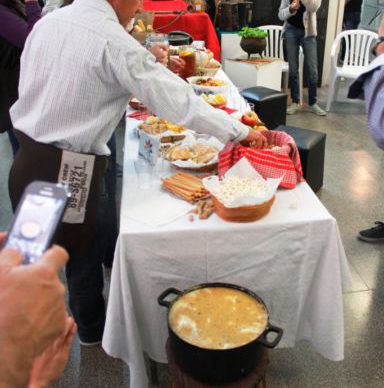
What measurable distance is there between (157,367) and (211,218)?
0.74 metres

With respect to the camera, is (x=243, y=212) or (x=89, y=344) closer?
(x=243, y=212)

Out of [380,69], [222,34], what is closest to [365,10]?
[222,34]

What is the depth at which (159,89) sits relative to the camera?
144 centimetres

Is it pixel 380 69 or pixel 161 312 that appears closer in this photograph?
pixel 161 312

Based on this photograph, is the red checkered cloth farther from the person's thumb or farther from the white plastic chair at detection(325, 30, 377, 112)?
the white plastic chair at detection(325, 30, 377, 112)

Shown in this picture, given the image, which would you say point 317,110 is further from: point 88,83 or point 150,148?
point 88,83

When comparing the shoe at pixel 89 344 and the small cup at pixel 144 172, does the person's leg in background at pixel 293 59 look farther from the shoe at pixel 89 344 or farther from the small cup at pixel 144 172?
the shoe at pixel 89 344

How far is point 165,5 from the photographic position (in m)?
4.88

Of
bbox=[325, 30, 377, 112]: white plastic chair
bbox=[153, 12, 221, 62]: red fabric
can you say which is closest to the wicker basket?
bbox=[153, 12, 221, 62]: red fabric

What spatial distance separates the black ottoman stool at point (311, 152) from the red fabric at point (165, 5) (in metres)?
2.37

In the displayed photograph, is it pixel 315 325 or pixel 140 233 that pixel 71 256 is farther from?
pixel 315 325

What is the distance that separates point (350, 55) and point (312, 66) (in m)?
0.67

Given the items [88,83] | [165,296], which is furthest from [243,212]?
[88,83]

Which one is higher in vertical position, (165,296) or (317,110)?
(165,296)
